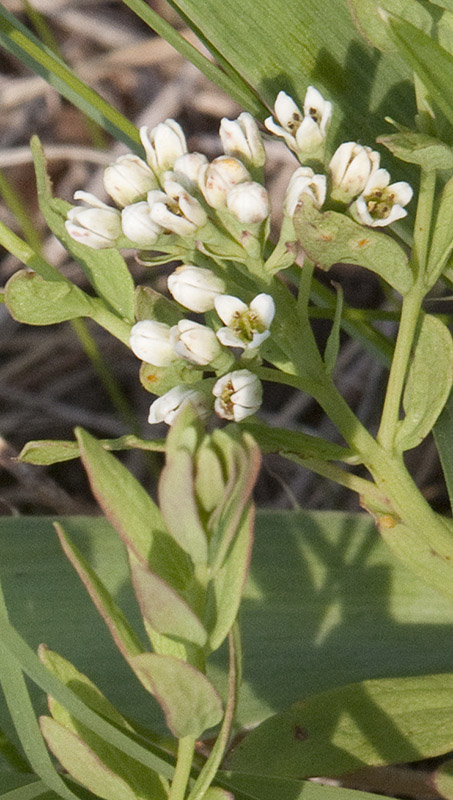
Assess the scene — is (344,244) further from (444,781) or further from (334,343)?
(444,781)

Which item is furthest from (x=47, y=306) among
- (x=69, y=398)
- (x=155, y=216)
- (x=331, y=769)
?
(x=69, y=398)

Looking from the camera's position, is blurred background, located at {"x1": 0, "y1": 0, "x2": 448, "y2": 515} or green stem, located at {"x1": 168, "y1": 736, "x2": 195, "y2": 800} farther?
blurred background, located at {"x1": 0, "y1": 0, "x2": 448, "y2": 515}

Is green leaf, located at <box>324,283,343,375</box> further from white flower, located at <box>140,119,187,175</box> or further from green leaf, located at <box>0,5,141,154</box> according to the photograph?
green leaf, located at <box>0,5,141,154</box>

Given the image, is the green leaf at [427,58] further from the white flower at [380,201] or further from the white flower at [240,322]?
the white flower at [240,322]

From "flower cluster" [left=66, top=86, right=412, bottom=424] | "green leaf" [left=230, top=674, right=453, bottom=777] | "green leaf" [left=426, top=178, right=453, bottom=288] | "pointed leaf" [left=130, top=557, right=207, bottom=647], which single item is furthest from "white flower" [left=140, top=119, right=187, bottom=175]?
"green leaf" [left=230, top=674, right=453, bottom=777]

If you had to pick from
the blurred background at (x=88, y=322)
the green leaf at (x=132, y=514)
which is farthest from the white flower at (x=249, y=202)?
the blurred background at (x=88, y=322)
